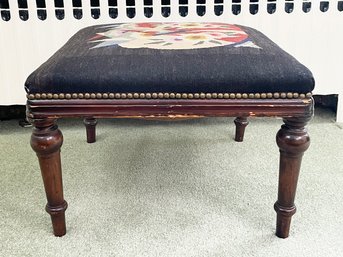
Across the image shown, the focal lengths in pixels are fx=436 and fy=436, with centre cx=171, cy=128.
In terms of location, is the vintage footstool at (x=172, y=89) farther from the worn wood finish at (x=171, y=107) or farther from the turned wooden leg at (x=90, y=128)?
the turned wooden leg at (x=90, y=128)

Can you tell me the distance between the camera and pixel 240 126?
1.39 metres

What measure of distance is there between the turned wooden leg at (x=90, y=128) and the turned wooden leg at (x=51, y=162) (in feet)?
1.76

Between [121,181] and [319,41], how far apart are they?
0.81 metres

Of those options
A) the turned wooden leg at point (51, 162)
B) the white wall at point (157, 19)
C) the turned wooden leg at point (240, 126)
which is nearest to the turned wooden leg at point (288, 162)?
the turned wooden leg at point (51, 162)

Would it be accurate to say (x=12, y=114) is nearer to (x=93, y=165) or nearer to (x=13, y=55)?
(x=13, y=55)

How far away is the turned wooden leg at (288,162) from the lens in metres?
0.80

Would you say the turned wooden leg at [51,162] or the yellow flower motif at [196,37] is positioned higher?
the yellow flower motif at [196,37]

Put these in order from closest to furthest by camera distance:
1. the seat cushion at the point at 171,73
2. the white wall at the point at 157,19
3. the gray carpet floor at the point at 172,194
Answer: the seat cushion at the point at 171,73 → the gray carpet floor at the point at 172,194 → the white wall at the point at 157,19

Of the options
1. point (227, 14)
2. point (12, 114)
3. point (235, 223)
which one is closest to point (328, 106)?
point (227, 14)

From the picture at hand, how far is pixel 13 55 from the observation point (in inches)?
55.0

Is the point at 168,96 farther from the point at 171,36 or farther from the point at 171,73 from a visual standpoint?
the point at 171,36

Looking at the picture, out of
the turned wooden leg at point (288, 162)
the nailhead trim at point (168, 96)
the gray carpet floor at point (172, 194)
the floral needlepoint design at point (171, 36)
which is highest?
the floral needlepoint design at point (171, 36)

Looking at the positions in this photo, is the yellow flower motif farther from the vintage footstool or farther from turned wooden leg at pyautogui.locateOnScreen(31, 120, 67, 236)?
turned wooden leg at pyautogui.locateOnScreen(31, 120, 67, 236)

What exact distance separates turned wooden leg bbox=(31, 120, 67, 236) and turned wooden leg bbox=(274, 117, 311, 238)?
422mm
